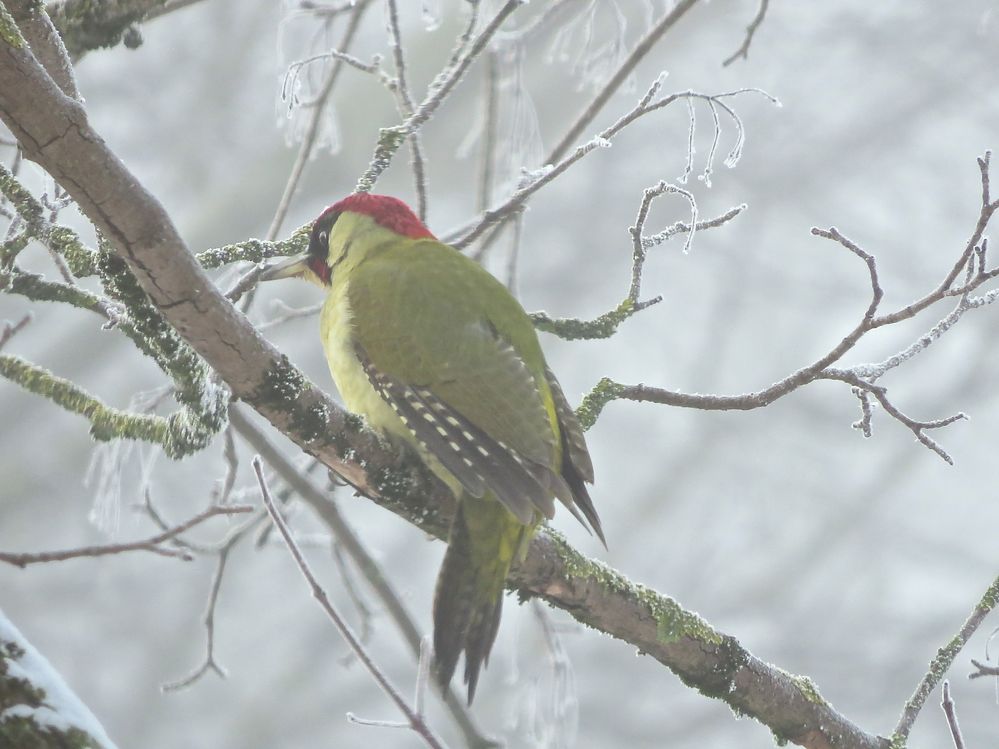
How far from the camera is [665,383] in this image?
11.2m

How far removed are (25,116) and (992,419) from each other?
10957 millimetres

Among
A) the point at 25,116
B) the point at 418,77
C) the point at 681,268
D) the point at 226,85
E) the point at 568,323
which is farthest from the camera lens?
the point at 681,268

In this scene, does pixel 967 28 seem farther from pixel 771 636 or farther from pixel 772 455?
pixel 771 636

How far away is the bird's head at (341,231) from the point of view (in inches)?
A: 130

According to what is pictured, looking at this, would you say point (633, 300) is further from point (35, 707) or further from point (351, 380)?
point (35, 707)

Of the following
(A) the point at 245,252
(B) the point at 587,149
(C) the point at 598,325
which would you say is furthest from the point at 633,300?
(A) the point at 245,252

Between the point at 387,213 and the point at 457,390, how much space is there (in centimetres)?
92

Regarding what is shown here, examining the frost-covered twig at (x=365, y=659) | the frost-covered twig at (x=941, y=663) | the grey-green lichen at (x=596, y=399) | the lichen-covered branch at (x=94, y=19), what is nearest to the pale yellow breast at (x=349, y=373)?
the grey-green lichen at (x=596, y=399)

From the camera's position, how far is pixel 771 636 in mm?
9867

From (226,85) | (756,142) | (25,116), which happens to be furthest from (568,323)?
(756,142)

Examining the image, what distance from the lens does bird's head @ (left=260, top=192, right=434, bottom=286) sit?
10.8 ft

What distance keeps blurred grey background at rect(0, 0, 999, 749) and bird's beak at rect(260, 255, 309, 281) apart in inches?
213

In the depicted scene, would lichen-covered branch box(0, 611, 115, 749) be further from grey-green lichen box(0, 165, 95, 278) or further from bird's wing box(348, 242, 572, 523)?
bird's wing box(348, 242, 572, 523)

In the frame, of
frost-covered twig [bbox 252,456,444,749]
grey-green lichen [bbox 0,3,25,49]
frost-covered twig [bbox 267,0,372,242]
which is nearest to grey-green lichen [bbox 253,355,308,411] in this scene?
frost-covered twig [bbox 252,456,444,749]
